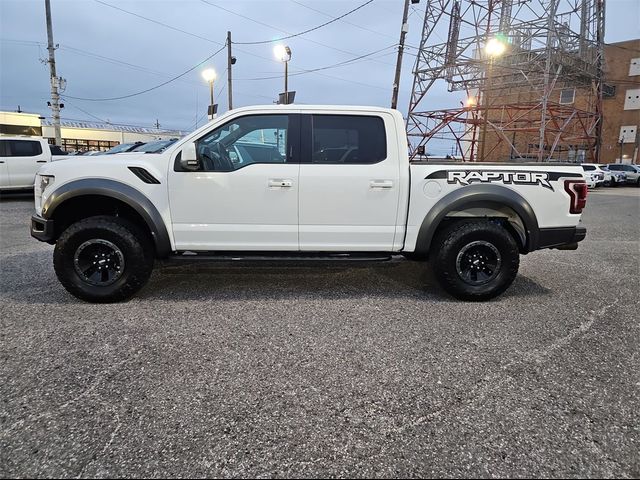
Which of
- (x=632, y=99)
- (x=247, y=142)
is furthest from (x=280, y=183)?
(x=632, y=99)

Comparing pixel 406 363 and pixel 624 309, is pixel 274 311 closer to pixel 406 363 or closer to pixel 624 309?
pixel 406 363

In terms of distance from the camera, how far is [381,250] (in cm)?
431

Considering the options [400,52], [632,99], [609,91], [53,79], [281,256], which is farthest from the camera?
[609,91]

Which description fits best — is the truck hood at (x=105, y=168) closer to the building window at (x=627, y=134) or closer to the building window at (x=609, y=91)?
the building window at (x=627, y=134)

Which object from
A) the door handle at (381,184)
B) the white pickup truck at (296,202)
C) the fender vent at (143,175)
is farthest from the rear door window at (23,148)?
the door handle at (381,184)

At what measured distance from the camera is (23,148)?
1211 cm

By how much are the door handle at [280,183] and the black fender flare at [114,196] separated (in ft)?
3.74

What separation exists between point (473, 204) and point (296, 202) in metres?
1.80

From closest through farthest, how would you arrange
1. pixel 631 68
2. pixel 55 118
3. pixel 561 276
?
pixel 561 276 < pixel 55 118 < pixel 631 68

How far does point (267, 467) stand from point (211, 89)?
79.9 feet

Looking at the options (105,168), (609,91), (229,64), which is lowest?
(105,168)

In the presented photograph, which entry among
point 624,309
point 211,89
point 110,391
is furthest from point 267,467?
point 211,89

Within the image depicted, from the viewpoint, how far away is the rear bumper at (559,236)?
14.2ft

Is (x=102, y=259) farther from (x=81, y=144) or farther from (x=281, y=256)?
(x=81, y=144)
